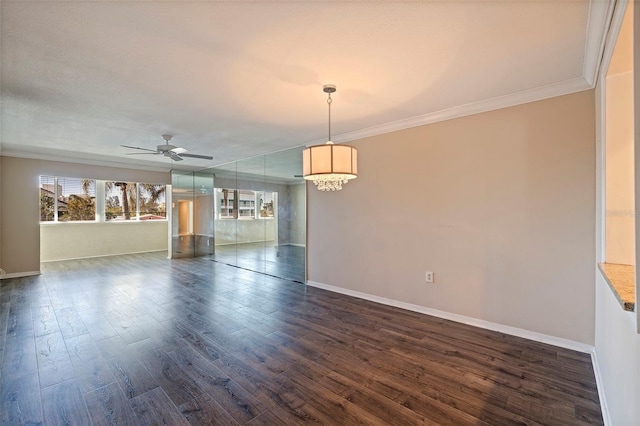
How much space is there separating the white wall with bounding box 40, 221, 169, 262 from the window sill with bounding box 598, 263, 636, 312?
10.3 meters

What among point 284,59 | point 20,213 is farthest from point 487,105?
point 20,213

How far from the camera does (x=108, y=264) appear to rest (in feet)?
A: 23.1

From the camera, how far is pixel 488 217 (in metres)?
3.18

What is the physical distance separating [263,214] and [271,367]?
4319 millimetres

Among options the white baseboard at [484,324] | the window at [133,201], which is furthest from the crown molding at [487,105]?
the window at [133,201]

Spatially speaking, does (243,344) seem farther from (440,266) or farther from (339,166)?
(440,266)

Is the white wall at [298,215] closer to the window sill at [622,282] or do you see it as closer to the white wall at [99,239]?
the window sill at [622,282]

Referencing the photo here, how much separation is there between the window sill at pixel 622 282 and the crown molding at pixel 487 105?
1.65 metres

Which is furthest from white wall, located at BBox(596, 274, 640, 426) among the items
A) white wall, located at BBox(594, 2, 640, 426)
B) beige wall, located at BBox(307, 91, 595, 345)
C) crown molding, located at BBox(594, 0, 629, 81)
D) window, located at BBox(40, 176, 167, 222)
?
window, located at BBox(40, 176, 167, 222)

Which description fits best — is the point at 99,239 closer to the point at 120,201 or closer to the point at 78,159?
the point at 120,201

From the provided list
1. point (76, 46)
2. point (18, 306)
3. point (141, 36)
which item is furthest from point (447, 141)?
point (18, 306)

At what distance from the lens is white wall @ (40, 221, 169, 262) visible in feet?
24.4

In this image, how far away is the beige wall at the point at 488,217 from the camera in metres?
2.70

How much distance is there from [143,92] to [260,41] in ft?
5.42
